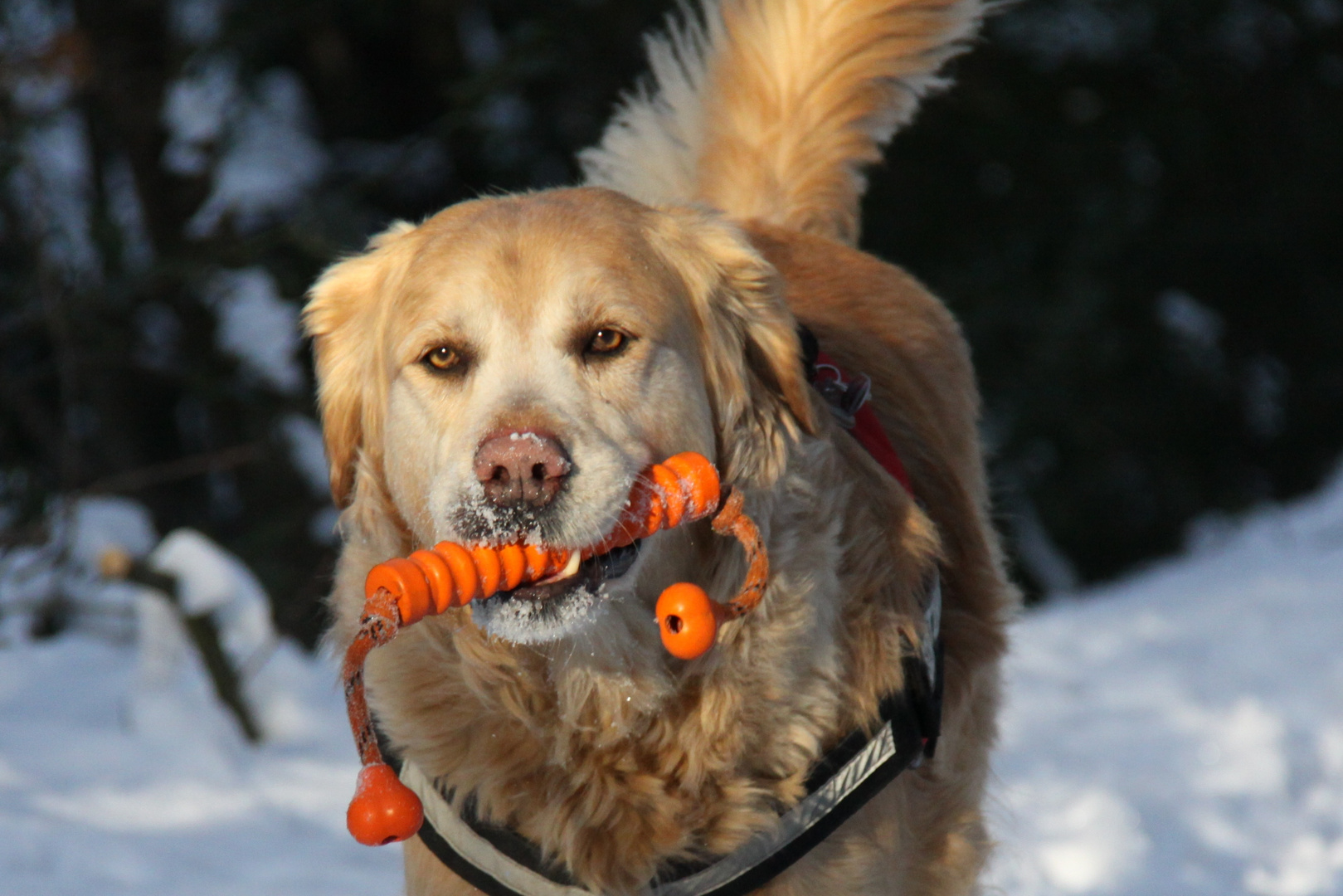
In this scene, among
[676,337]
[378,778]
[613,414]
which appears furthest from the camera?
[676,337]

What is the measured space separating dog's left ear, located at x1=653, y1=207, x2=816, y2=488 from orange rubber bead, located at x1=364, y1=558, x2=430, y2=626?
58 centimetres

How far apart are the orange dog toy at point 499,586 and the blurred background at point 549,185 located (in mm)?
2992

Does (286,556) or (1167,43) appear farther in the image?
(1167,43)

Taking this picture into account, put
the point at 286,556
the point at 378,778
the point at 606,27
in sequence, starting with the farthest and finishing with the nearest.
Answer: the point at 606,27, the point at 286,556, the point at 378,778

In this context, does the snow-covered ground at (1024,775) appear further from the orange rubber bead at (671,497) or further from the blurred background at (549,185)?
the orange rubber bead at (671,497)

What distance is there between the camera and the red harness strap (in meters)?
2.60

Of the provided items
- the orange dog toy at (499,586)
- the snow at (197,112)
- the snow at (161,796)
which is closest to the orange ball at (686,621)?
the orange dog toy at (499,586)

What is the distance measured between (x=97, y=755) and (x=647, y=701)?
233 centimetres

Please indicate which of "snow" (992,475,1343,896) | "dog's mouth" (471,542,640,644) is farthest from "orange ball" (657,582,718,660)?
"snow" (992,475,1343,896)

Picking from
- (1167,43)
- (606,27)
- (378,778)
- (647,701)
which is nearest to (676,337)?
(647,701)

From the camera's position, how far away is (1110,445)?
32.9 feet

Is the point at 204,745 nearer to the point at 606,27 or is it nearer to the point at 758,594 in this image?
the point at 758,594

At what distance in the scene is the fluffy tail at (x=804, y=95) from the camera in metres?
3.64

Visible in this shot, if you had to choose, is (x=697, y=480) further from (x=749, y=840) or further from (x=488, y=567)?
(x=749, y=840)
